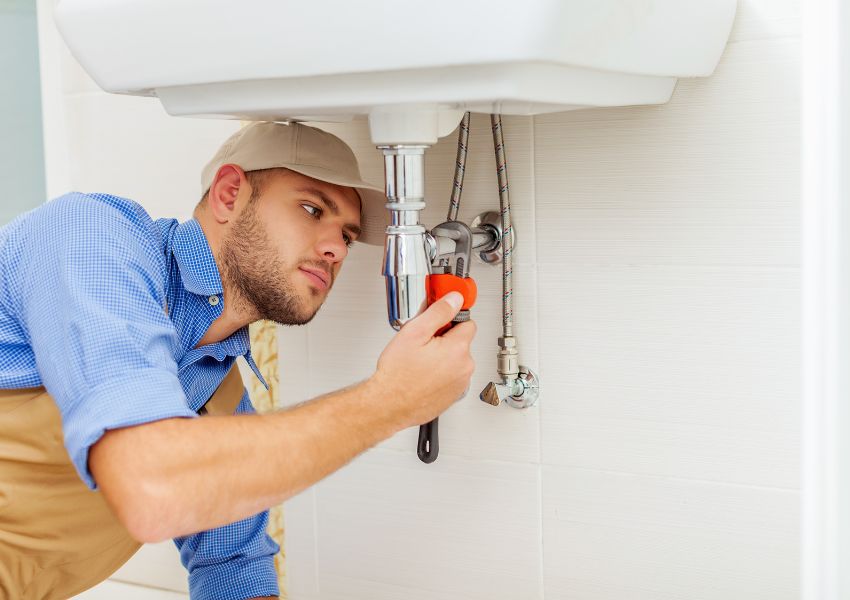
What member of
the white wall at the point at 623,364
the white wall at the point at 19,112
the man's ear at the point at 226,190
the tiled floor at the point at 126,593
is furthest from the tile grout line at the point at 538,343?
the white wall at the point at 19,112

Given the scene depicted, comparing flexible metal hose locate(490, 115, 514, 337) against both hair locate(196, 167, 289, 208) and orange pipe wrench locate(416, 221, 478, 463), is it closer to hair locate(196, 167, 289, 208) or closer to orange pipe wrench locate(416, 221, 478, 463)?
orange pipe wrench locate(416, 221, 478, 463)

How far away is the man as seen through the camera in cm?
79

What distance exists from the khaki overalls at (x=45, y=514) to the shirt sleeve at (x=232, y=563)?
10cm

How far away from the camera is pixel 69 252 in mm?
876

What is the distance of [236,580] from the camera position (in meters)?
1.22

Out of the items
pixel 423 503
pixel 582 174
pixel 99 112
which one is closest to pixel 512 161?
pixel 582 174

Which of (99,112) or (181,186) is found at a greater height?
(99,112)

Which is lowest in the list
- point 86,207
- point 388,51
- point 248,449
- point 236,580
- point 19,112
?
point 236,580

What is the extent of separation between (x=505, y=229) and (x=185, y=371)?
16.7 inches


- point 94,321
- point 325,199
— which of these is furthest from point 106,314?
point 325,199

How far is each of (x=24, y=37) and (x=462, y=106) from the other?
3.44 ft

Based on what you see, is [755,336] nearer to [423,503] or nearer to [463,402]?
[463,402]

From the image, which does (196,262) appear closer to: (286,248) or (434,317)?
(286,248)

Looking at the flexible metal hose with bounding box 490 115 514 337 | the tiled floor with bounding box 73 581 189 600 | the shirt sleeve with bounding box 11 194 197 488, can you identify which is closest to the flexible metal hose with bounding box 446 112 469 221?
the flexible metal hose with bounding box 490 115 514 337
